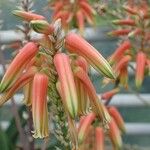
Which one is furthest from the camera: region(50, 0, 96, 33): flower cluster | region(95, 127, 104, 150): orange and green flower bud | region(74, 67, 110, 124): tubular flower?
region(50, 0, 96, 33): flower cluster

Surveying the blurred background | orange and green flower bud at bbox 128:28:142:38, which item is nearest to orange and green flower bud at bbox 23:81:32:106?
orange and green flower bud at bbox 128:28:142:38

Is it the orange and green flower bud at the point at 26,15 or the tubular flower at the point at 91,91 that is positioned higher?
the orange and green flower bud at the point at 26,15

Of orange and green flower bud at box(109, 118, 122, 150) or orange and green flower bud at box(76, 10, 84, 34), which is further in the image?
orange and green flower bud at box(76, 10, 84, 34)

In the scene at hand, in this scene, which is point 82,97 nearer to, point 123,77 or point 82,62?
point 82,62

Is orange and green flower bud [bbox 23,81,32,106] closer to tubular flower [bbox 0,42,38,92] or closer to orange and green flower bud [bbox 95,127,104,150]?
tubular flower [bbox 0,42,38,92]

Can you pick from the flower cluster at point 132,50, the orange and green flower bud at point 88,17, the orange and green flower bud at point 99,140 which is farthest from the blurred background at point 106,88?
the orange and green flower bud at point 99,140

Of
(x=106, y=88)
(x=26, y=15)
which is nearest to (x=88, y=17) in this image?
(x=106, y=88)

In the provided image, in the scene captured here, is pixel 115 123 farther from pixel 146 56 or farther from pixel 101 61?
pixel 101 61

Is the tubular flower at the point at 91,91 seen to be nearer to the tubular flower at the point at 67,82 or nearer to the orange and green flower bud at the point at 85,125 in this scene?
the tubular flower at the point at 67,82
